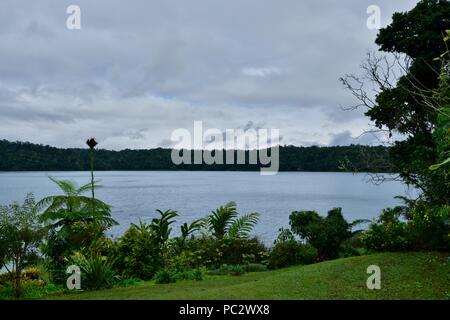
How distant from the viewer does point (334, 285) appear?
8703mm

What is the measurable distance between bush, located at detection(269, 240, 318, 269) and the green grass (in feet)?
7.18

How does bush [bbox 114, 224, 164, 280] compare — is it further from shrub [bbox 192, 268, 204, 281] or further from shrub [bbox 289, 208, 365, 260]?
shrub [bbox 289, 208, 365, 260]

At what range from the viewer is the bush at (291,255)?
12.6m

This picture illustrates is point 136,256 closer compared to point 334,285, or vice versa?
point 334,285

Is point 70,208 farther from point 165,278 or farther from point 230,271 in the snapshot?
point 230,271

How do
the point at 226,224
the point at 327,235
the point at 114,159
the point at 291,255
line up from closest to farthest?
the point at 291,255, the point at 327,235, the point at 226,224, the point at 114,159

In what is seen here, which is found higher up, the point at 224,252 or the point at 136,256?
the point at 136,256

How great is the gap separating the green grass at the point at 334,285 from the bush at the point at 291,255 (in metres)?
2.19

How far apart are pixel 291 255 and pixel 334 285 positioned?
3.94 metres

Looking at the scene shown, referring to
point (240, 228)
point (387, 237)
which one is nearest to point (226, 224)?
point (240, 228)

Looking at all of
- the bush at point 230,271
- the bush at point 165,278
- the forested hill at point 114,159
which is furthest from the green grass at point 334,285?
the forested hill at point 114,159

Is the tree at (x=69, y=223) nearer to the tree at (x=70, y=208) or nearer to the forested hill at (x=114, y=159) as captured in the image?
the tree at (x=70, y=208)
